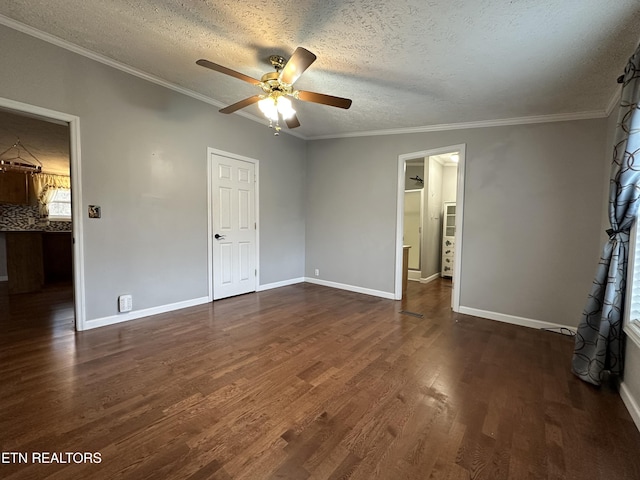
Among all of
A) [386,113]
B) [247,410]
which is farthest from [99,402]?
[386,113]

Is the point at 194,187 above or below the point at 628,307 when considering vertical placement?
above

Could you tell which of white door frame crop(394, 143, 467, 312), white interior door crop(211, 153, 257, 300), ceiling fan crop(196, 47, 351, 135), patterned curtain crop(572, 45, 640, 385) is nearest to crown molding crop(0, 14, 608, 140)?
white door frame crop(394, 143, 467, 312)

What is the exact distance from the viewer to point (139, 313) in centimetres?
340

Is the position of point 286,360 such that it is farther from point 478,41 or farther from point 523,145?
point 523,145

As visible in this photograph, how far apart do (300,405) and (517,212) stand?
3.53 metres

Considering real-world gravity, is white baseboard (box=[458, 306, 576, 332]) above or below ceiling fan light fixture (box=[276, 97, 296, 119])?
below

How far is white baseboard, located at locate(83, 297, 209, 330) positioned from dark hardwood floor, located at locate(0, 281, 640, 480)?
13 centimetres

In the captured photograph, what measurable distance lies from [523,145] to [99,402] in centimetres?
497

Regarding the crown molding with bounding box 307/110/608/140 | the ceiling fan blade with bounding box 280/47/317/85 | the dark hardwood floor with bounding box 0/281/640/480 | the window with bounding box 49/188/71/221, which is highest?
the crown molding with bounding box 307/110/608/140

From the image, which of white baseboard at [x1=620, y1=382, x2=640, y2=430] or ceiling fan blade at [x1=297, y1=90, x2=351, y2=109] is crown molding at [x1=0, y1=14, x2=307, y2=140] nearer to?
ceiling fan blade at [x1=297, y1=90, x2=351, y2=109]

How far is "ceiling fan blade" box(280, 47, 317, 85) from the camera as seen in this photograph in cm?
199

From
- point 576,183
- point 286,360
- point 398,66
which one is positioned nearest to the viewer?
point 286,360

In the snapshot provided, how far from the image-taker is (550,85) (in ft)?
9.18

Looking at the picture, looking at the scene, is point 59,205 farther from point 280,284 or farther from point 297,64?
point 297,64
